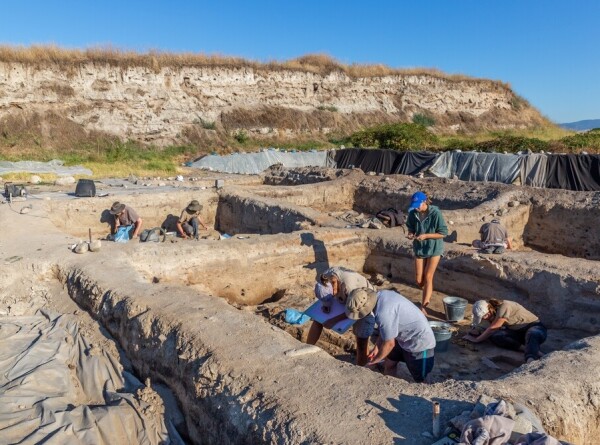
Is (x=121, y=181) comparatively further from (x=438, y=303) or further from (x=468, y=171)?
(x=438, y=303)

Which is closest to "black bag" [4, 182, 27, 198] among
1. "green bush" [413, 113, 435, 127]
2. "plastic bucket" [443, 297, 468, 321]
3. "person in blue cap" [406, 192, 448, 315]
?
"person in blue cap" [406, 192, 448, 315]

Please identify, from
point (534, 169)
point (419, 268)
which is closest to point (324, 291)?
point (419, 268)

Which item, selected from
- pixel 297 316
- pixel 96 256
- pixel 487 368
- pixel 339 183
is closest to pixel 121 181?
pixel 339 183

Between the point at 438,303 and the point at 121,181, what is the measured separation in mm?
11652

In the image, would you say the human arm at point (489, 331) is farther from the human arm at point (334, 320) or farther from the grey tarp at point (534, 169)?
the grey tarp at point (534, 169)

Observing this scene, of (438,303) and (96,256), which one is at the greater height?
(96,256)

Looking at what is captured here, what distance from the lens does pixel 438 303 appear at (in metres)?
6.72

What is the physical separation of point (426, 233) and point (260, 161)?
15.9 metres

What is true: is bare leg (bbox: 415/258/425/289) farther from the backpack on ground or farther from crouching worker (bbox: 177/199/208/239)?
the backpack on ground

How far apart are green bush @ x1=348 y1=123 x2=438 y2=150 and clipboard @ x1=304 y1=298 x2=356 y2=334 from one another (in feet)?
60.4

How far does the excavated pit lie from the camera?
3205 millimetres

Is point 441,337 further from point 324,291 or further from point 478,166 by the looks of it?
point 478,166

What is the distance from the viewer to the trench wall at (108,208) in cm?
1084

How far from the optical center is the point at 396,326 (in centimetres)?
408
